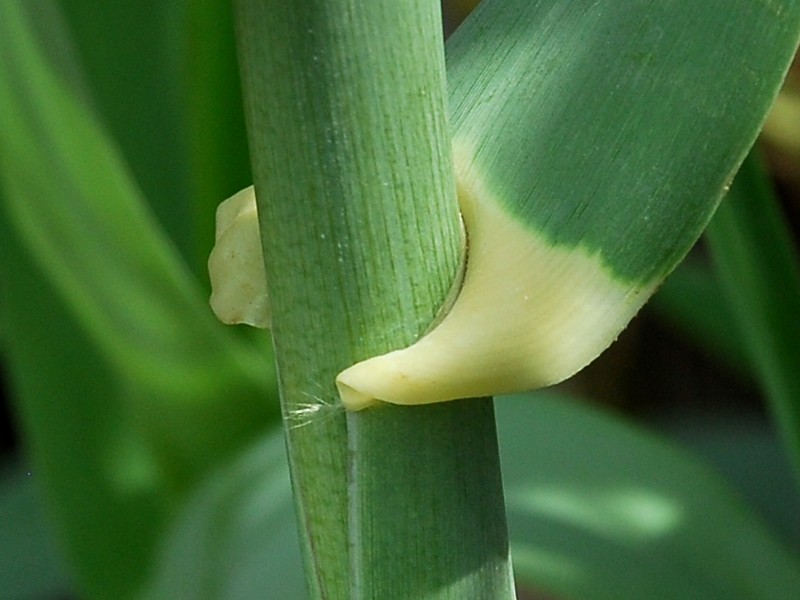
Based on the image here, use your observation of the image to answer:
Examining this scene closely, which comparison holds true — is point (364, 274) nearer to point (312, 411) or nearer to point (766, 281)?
point (312, 411)

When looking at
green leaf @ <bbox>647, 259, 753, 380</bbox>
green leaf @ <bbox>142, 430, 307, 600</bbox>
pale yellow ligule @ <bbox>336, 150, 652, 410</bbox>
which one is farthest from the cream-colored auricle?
green leaf @ <bbox>647, 259, 753, 380</bbox>

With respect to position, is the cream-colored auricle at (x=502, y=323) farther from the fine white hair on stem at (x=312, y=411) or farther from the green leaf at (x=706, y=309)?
the green leaf at (x=706, y=309)

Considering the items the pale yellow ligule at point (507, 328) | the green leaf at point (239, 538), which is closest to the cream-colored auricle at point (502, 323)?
the pale yellow ligule at point (507, 328)

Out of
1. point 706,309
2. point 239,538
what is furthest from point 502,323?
point 706,309

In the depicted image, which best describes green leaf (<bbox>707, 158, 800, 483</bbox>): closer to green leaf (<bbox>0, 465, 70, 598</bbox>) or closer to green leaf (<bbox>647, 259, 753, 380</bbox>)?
green leaf (<bbox>647, 259, 753, 380</bbox>)

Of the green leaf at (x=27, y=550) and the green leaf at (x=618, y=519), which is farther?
the green leaf at (x=27, y=550)

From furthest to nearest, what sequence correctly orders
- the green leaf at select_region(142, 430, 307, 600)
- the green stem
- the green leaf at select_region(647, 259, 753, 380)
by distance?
the green leaf at select_region(647, 259, 753, 380), the green leaf at select_region(142, 430, 307, 600), the green stem

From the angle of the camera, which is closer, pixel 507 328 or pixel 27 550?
pixel 507 328
